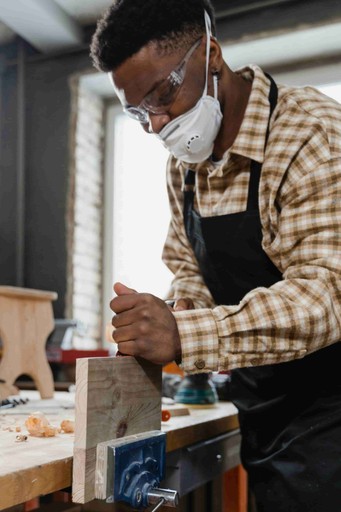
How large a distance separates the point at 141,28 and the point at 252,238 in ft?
1.65

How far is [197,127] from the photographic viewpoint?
1.33 m

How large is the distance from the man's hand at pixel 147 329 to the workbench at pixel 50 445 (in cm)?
20

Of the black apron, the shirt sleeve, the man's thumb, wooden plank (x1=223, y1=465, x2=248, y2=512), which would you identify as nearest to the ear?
the black apron

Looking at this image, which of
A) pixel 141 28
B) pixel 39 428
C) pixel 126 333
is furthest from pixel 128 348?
pixel 141 28

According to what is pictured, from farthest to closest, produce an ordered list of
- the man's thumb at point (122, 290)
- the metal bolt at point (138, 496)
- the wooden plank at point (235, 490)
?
the wooden plank at point (235, 490), the man's thumb at point (122, 290), the metal bolt at point (138, 496)

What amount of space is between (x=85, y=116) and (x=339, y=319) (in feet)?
9.36

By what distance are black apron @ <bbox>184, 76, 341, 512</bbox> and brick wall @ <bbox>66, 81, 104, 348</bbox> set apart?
2.05 m

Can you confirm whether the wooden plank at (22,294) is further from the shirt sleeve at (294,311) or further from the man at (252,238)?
the shirt sleeve at (294,311)

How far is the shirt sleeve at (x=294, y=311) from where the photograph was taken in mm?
1042

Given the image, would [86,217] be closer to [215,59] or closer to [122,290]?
[215,59]

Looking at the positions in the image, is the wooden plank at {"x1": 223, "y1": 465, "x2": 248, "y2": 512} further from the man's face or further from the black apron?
the man's face

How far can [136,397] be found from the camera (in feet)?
3.48

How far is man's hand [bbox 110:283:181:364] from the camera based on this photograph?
103 cm

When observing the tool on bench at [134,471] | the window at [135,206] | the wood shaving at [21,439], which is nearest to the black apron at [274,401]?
the tool on bench at [134,471]
